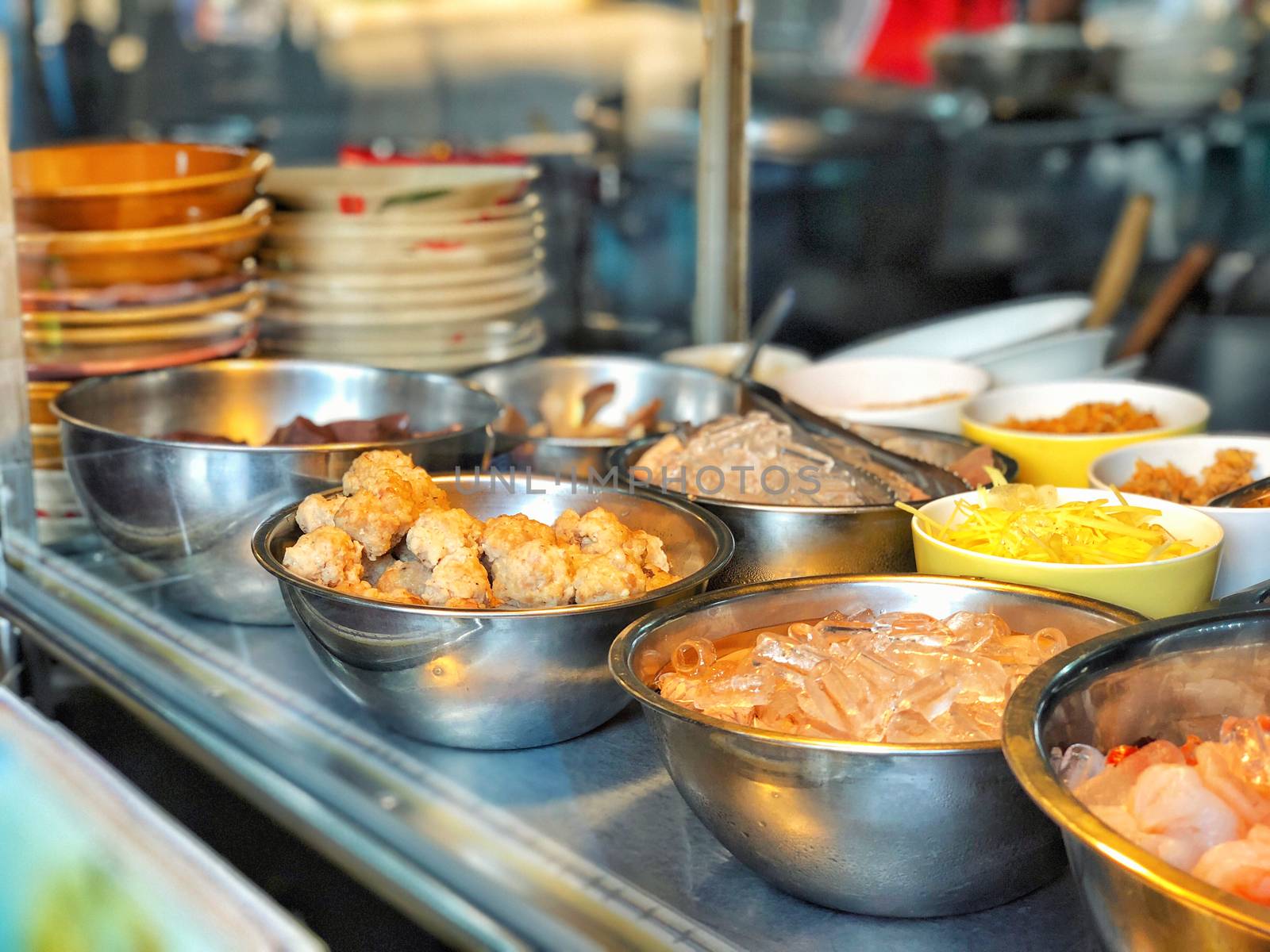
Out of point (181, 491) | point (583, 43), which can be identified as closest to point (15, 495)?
point (181, 491)

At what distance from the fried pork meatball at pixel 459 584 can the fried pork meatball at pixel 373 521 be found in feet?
0.23

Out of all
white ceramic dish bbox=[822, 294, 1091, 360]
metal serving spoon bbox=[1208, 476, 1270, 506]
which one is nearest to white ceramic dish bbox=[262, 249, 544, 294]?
white ceramic dish bbox=[822, 294, 1091, 360]

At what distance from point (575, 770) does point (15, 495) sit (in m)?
0.86

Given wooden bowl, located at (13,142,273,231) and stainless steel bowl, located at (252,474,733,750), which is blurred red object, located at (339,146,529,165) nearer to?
wooden bowl, located at (13,142,273,231)

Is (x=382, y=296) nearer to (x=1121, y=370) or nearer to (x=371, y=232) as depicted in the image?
(x=371, y=232)

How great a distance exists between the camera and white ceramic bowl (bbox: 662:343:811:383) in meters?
1.98

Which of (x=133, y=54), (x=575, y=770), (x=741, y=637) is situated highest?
(x=133, y=54)

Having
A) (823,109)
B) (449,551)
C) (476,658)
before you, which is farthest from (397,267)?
(823,109)

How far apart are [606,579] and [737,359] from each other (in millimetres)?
1040

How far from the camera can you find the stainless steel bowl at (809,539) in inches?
45.7

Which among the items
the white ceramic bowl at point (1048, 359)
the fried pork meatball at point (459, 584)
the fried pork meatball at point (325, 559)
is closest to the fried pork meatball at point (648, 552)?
the fried pork meatball at point (459, 584)

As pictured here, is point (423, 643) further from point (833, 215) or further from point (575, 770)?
point (833, 215)

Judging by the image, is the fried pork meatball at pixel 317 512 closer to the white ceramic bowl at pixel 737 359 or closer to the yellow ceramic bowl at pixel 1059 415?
the yellow ceramic bowl at pixel 1059 415

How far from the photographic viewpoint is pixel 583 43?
5.72 meters
